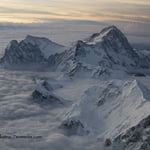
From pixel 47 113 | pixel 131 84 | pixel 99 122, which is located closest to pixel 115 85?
pixel 131 84

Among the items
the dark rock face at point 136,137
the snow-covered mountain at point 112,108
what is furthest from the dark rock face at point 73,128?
the dark rock face at point 136,137

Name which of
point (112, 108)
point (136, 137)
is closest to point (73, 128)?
point (112, 108)

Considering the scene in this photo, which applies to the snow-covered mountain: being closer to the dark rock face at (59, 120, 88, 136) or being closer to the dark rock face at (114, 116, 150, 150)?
the dark rock face at (59, 120, 88, 136)

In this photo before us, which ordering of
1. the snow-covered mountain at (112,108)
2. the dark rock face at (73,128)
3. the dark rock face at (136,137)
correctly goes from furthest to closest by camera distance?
the dark rock face at (73,128) → the snow-covered mountain at (112,108) → the dark rock face at (136,137)

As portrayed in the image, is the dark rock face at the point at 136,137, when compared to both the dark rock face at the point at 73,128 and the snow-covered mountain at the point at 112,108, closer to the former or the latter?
the snow-covered mountain at the point at 112,108

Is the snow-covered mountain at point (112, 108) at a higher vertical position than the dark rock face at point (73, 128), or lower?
higher

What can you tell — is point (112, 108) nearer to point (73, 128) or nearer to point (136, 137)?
point (73, 128)

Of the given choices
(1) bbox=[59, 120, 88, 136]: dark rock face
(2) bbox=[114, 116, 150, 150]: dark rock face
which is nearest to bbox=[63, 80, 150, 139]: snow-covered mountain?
(1) bbox=[59, 120, 88, 136]: dark rock face

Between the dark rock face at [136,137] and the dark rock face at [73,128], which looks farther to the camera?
the dark rock face at [73,128]

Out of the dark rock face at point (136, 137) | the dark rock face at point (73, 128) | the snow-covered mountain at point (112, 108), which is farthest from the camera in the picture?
the dark rock face at point (73, 128)
